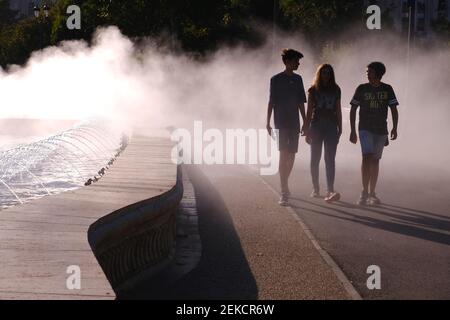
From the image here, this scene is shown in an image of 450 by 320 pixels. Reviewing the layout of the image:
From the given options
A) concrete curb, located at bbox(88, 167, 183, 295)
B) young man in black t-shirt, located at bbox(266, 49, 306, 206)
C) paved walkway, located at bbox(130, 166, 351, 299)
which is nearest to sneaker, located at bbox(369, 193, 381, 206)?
young man in black t-shirt, located at bbox(266, 49, 306, 206)

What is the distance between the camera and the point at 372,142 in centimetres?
1147

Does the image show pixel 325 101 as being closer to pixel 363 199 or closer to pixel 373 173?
pixel 373 173

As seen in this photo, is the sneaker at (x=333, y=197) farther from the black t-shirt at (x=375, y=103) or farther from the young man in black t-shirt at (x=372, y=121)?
the black t-shirt at (x=375, y=103)

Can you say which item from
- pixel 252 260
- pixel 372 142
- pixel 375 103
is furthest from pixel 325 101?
pixel 252 260

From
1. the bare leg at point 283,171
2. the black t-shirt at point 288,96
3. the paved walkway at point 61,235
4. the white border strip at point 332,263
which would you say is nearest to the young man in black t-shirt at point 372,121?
the black t-shirt at point 288,96

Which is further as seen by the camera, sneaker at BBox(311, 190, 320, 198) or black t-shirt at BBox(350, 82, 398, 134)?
sneaker at BBox(311, 190, 320, 198)

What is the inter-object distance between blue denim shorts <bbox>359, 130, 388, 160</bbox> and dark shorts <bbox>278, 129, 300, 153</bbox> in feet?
2.80

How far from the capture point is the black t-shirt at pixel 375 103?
1133cm

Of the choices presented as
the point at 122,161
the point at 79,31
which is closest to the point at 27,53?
the point at 79,31

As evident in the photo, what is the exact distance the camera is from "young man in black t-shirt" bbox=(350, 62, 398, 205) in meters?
11.3

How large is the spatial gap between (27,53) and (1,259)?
1899 inches

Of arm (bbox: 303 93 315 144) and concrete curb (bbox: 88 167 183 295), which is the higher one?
arm (bbox: 303 93 315 144)

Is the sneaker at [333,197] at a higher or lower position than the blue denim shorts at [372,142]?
lower

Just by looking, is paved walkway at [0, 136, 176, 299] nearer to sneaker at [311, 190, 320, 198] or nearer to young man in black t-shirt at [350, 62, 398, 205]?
sneaker at [311, 190, 320, 198]
